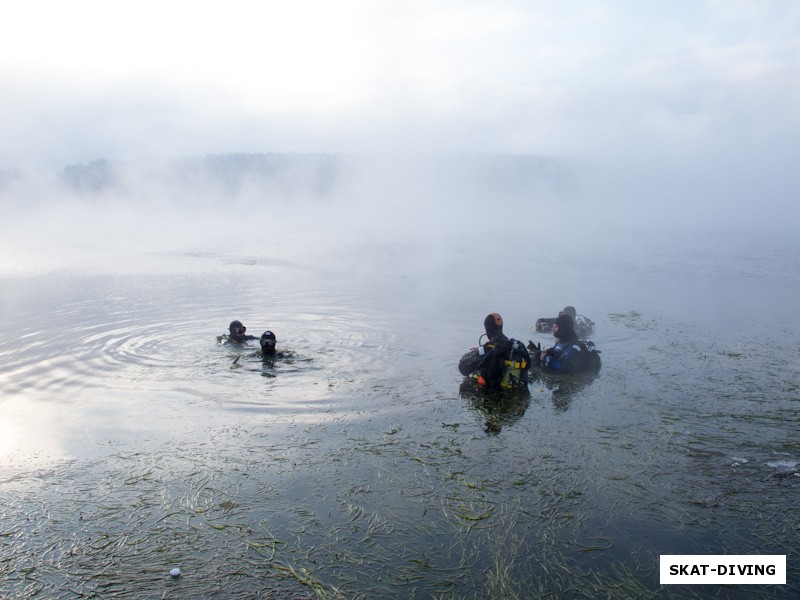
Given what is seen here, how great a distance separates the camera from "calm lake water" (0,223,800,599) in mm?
5418

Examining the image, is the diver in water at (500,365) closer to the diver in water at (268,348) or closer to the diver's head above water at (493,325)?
the diver's head above water at (493,325)

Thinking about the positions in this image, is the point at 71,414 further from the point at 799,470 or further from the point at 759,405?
the point at 759,405

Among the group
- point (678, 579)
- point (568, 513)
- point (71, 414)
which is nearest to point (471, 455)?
point (568, 513)

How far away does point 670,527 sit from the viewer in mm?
6047

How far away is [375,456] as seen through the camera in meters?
7.78

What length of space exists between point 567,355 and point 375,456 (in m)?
5.29

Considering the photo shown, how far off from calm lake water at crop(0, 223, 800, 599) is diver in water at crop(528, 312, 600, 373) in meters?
0.39

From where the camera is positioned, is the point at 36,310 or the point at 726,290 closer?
the point at 36,310

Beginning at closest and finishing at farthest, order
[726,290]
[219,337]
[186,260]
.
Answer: [219,337] < [726,290] < [186,260]

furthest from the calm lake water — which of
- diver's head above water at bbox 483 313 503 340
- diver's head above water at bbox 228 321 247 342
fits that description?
diver's head above water at bbox 483 313 503 340

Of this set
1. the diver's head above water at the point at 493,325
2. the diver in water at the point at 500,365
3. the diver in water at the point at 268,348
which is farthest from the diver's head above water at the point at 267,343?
the diver's head above water at the point at 493,325

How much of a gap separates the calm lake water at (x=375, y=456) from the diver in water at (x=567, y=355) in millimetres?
393

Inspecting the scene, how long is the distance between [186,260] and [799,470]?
27110mm

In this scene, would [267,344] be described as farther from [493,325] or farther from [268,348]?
[493,325]
